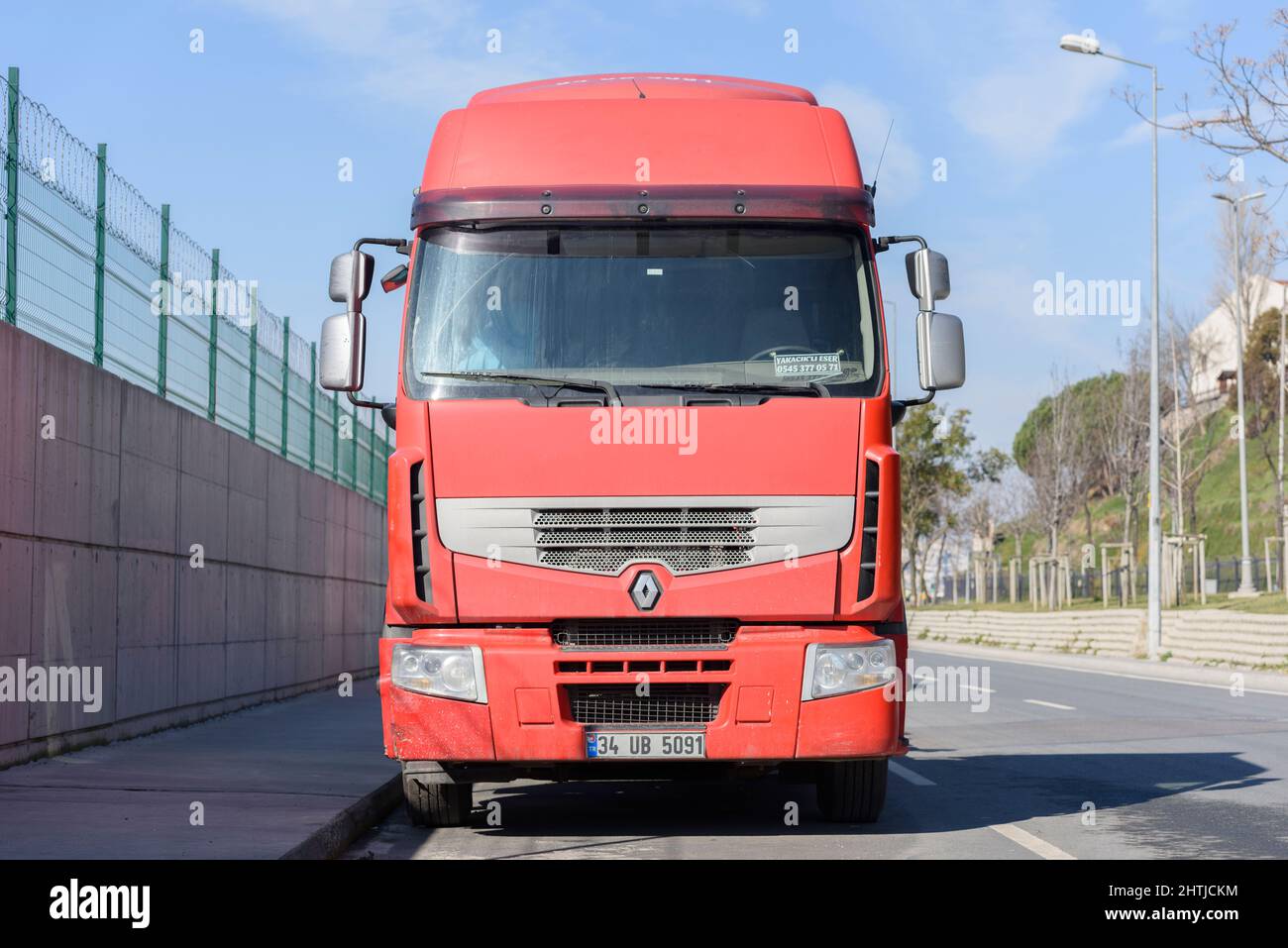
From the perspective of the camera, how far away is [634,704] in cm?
812

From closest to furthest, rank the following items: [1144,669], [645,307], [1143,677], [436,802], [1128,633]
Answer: [645,307] → [436,802] → [1143,677] → [1144,669] → [1128,633]

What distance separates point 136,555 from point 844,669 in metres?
7.21

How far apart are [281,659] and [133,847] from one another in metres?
11.8

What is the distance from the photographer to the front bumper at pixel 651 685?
806cm

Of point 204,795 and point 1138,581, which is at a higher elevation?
point 1138,581

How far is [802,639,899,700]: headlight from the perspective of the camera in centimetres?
812

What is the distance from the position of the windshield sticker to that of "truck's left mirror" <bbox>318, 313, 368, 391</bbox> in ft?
7.40

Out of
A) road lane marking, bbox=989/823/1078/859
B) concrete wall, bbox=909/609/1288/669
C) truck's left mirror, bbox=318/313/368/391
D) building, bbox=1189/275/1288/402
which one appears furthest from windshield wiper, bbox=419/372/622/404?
building, bbox=1189/275/1288/402

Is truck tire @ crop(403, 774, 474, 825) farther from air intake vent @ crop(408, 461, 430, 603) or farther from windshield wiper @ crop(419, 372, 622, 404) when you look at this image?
windshield wiper @ crop(419, 372, 622, 404)

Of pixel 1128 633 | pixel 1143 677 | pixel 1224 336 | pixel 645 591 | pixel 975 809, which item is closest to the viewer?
pixel 645 591

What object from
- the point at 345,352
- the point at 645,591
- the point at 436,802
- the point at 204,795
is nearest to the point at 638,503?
the point at 645,591

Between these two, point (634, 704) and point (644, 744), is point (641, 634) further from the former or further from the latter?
point (644, 744)

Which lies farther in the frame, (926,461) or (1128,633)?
(926,461)
